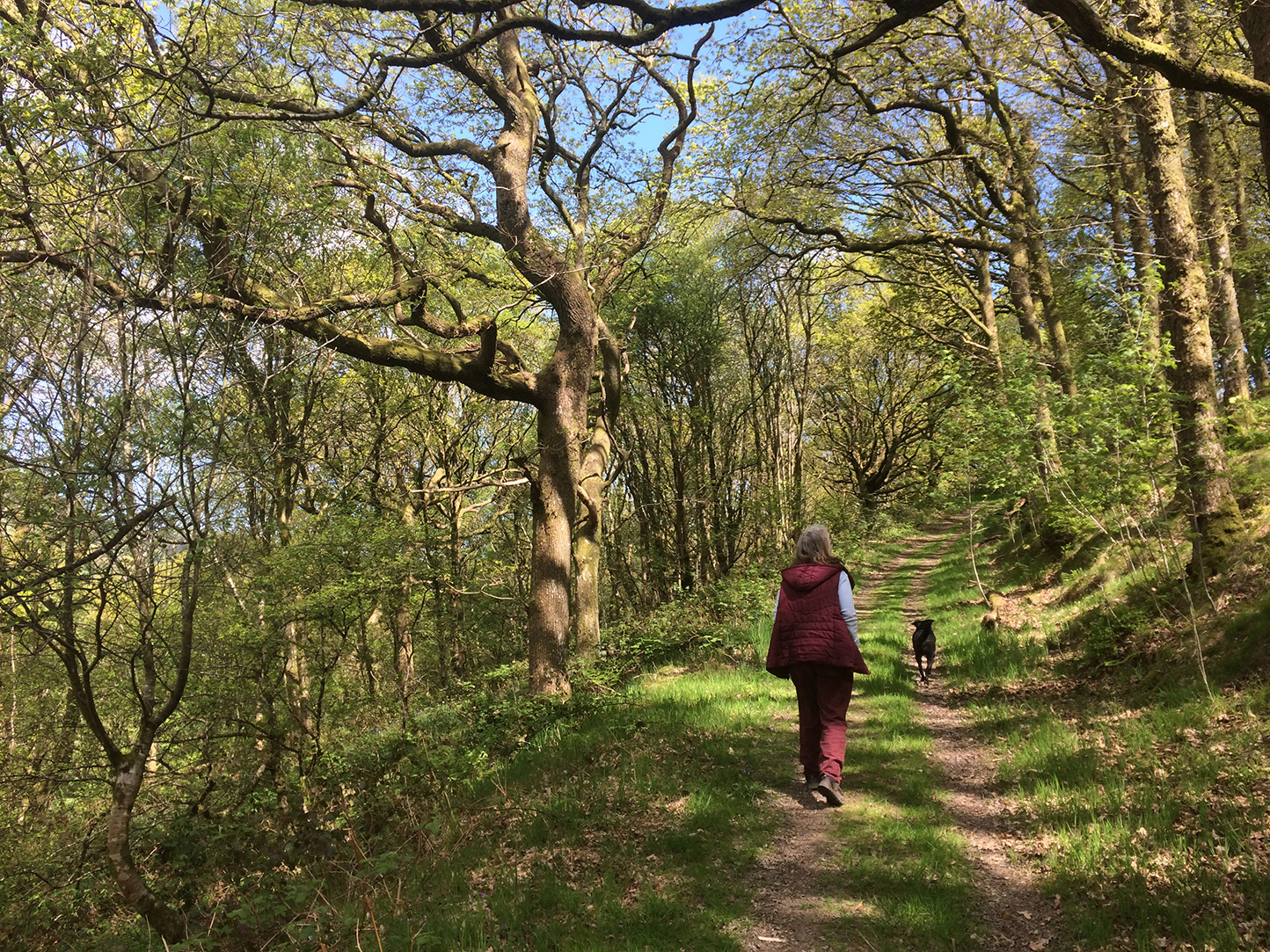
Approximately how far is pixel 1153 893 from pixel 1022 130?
524 inches

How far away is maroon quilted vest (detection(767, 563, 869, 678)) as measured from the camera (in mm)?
4859

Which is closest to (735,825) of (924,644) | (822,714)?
(822,714)

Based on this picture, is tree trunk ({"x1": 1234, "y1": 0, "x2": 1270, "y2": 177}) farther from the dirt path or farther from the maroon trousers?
the dirt path

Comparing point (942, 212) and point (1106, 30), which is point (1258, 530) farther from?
point (942, 212)

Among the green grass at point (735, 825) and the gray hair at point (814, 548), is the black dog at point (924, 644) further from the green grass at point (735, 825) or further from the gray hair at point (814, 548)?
the gray hair at point (814, 548)

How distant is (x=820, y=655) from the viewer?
486 cm

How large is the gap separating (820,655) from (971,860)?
1485 mm

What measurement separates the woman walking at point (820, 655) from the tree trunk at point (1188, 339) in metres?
3.29

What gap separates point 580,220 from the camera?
1095 cm

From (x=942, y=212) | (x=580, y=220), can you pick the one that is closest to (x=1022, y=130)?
(x=942, y=212)

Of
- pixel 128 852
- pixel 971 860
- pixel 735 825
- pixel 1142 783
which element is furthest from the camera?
pixel 128 852

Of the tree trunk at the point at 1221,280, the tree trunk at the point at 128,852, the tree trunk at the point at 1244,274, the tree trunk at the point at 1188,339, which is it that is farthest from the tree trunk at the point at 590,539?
the tree trunk at the point at 1244,274

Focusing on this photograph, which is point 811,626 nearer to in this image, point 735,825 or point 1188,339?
point 735,825

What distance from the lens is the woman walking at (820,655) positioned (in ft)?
15.9
